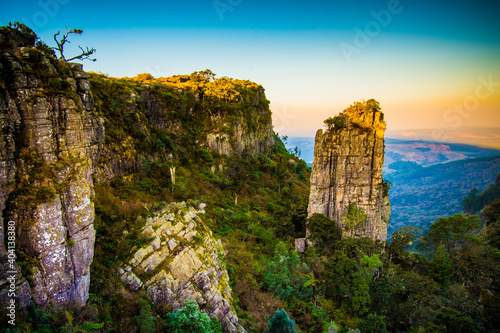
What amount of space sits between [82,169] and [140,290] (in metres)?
7.45

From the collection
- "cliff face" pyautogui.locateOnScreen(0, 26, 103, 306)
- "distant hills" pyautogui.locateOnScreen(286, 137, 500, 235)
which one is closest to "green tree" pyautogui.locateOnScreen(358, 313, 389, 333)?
"cliff face" pyautogui.locateOnScreen(0, 26, 103, 306)

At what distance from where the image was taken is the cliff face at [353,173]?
2708 centimetres

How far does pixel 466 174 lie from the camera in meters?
107

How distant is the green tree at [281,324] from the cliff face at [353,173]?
15.7 metres

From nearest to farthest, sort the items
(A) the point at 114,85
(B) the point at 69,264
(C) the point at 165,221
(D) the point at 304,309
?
(B) the point at 69,264 → (C) the point at 165,221 → (D) the point at 304,309 → (A) the point at 114,85

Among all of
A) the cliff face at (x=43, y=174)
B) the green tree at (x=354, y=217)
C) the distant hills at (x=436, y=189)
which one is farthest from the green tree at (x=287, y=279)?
the distant hills at (x=436, y=189)

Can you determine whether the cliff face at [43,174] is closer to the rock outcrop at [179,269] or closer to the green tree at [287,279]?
the rock outcrop at [179,269]

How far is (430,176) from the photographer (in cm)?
12738

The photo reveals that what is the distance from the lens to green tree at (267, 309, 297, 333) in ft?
47.6

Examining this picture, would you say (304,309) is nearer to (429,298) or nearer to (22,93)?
(429,298)

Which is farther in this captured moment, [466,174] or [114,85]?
[466,174]

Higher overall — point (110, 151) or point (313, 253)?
point (110, 151)

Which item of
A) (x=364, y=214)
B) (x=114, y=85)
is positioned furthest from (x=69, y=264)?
(x=364, y=214)
